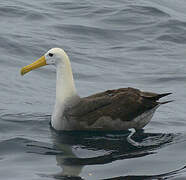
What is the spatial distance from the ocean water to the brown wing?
12.6 inches

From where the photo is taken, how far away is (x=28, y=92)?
13.8m

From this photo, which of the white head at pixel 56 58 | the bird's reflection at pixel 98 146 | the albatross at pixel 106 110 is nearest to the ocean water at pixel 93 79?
the bird's reflection at pixel 98 146

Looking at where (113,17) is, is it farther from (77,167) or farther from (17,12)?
(77,167)

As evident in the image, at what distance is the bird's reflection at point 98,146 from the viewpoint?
31.9 ft

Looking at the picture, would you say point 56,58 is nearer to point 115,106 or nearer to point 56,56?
point 56,56

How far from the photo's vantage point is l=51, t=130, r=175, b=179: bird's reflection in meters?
9.73

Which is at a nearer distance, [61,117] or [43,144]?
[43,144]

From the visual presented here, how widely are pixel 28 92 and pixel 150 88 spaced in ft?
8.38

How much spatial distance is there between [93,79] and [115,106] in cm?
394

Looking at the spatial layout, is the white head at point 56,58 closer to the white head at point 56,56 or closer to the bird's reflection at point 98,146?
the white head at point 56,56

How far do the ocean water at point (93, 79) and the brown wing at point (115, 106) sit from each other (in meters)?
0.32

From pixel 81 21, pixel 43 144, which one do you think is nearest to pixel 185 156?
pixel 43 144

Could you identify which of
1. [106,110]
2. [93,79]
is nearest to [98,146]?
[106,110]

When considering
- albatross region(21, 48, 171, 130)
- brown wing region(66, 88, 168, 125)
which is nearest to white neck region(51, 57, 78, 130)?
albatross region(21, 48, 171, 130)
